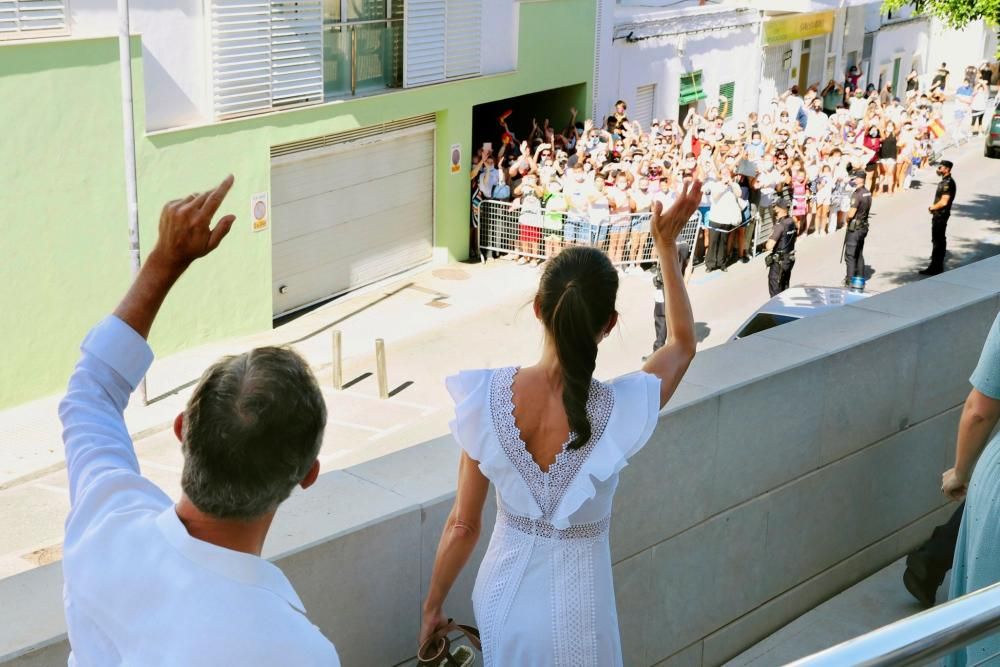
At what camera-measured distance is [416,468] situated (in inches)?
156

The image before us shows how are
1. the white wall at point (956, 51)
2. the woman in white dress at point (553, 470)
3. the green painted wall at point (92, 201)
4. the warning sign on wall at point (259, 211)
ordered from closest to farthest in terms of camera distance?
the woman in white dress at point (553, 470) → the green painted wall at point (92, 201) → the warning sign on wall at point (259, 211) → the white wall at point (956, 51)

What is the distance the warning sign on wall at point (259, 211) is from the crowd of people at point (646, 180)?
4.81m

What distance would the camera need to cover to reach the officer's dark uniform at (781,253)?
59.0 ft

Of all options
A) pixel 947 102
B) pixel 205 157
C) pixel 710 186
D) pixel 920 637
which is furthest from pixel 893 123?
pixel 920 637

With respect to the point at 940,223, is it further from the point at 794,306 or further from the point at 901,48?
the point at 901,48

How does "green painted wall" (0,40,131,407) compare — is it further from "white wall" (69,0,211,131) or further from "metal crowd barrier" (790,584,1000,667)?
"metal crowd barrier" (790,584,1000,667)

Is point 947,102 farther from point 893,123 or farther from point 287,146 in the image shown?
point 287,146

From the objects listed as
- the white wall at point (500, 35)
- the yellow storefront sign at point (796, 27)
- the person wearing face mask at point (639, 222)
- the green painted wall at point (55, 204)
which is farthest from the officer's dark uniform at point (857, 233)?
the yellow storefront sign at point (796, 27)

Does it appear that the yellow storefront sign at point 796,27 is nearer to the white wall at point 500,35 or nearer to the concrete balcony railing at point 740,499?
the white wall at point 500,35

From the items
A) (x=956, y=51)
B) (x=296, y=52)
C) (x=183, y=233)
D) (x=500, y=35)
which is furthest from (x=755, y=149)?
(x=956, y=51)

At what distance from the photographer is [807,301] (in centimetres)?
1056

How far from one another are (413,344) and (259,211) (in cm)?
273

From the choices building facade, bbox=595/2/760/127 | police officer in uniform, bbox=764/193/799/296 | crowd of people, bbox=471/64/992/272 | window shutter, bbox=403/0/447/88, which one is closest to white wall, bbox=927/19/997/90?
building facade, bbox=595/2/760/127

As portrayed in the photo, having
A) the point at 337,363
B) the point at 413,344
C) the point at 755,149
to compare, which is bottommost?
the point at 413,344
